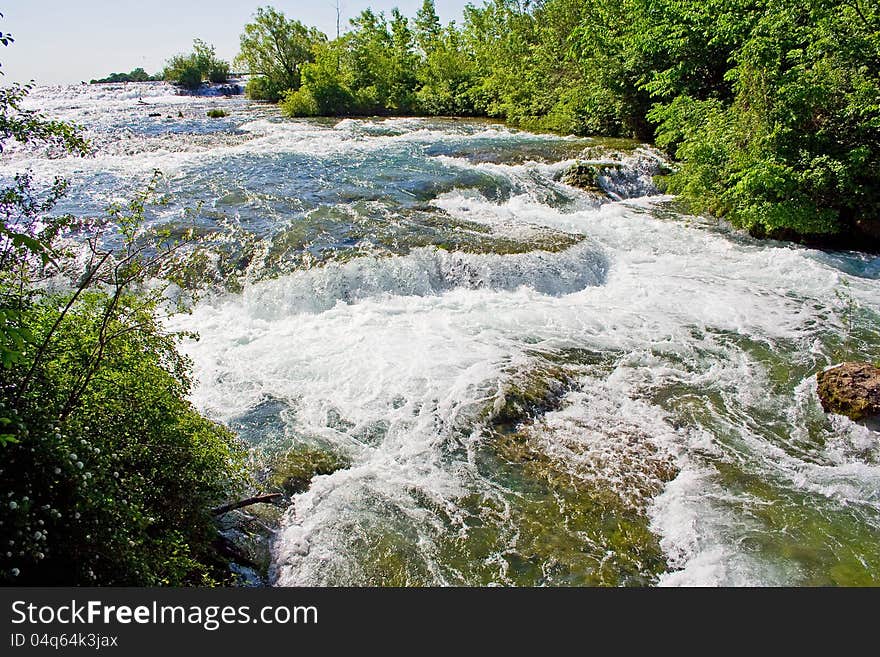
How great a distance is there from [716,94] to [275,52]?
38649 mm

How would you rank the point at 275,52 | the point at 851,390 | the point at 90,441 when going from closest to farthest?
the point at 90,441 → the point at 851,390 → the point at 275,52

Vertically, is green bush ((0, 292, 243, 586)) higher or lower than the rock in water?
higher

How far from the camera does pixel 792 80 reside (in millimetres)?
12414

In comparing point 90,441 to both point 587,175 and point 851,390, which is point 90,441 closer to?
point 851,390

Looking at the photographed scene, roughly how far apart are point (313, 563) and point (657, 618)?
10.5 feet

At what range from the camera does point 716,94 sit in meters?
16.8

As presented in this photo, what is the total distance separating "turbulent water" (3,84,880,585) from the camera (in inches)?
203

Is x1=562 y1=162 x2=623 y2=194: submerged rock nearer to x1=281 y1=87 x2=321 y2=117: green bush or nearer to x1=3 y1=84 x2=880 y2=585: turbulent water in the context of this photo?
x1=3 y1=84 x2=880 y2=585: turbulent water

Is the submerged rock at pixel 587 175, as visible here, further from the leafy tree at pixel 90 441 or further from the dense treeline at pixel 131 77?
the dense treeline at pixel 131 77

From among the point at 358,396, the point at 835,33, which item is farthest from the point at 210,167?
the point at 835,33

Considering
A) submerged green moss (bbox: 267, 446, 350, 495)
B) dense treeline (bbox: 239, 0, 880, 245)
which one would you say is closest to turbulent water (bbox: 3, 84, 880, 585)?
submerged green moss (bbox: 267, 446, 350, 495)

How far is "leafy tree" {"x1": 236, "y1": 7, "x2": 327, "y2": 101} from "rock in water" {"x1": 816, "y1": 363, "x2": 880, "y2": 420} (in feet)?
147

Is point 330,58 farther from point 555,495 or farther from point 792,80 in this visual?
point 555,495

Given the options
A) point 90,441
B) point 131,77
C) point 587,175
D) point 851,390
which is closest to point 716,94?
point 587,175
